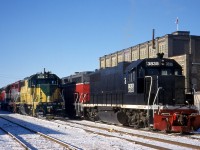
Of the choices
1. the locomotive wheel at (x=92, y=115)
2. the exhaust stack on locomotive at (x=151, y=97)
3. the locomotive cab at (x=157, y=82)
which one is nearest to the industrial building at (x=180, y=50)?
the locomotive wheel at (x=92, y=115)

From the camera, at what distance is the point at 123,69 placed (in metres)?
19.3

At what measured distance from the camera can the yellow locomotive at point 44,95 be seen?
27.2m

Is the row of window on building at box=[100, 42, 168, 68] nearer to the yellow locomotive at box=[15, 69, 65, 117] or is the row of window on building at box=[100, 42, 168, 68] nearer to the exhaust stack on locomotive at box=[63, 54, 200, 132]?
the yellow locomotive at box=[15, 69, 65, 117]

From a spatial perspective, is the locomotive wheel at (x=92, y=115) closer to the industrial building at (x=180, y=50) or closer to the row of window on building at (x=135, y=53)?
the industrial building at (x=180, y=50)

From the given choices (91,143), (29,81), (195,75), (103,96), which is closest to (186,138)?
(91,143)

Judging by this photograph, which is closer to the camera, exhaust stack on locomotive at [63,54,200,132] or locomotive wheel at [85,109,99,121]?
exhaust stack on locomotive at [63,54,200,132]

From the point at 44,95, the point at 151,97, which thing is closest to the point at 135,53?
the point at 44,95

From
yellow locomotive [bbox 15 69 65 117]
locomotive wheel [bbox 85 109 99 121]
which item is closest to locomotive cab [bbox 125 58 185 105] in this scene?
locomotive wheel [bbox 85 109 99 121]

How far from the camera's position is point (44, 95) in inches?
1089

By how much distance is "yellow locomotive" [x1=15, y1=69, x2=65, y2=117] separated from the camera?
27203mm

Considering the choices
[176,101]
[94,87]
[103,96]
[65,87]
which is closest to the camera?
[176,101]

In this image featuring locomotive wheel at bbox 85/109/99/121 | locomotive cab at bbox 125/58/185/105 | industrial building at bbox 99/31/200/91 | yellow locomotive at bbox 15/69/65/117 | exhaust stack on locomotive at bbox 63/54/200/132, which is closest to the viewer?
exhaust stack on locomotive at bbox 63/54/200/132

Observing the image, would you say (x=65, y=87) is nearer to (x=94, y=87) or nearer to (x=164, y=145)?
(x=94, y=87)

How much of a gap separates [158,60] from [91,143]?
21.5 ft
